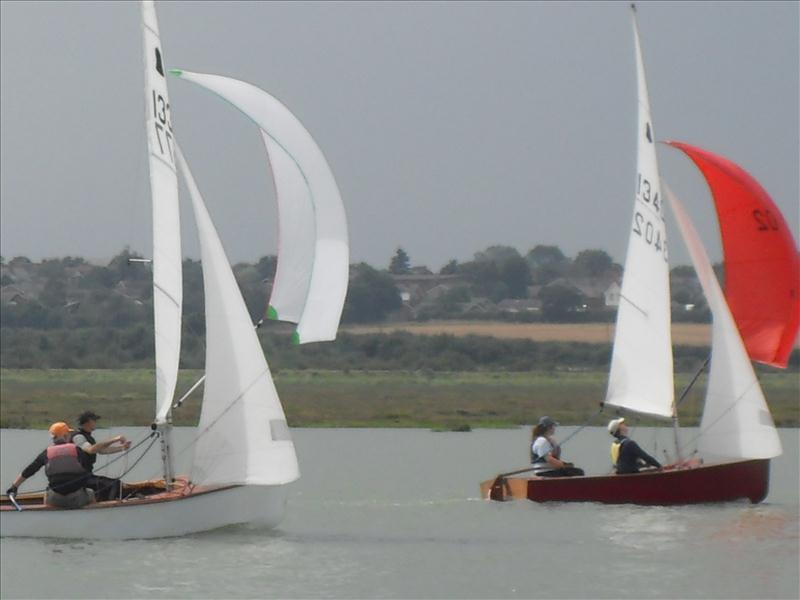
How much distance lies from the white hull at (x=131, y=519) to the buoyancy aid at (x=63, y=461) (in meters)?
0.43

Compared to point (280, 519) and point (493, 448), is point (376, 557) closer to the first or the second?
point (280, 519)

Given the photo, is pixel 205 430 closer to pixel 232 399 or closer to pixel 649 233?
pixel 232 399

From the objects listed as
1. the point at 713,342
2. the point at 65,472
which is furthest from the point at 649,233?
the point at 65,472

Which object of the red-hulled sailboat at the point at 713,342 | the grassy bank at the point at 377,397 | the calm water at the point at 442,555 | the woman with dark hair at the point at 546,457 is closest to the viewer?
the calm water at the point at 442,555

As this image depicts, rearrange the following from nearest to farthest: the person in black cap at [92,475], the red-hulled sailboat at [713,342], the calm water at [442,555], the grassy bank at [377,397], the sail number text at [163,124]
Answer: the calm water at [442,555]
the person in black cap at [92,475]
the sail number text at [163,124]
the red-hulled sailboat at [713,342]
the grassy bank at [377,397]

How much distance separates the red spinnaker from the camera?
29.3m

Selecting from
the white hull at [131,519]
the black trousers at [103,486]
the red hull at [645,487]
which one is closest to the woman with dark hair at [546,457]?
the red hull at [645,487]

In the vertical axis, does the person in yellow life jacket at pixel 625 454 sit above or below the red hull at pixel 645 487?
above

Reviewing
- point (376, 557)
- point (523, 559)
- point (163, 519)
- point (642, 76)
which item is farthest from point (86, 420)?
point (642, 76)

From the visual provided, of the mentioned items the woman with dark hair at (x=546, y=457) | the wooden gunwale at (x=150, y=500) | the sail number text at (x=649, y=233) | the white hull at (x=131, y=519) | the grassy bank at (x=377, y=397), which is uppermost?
the sail number text at (x=649, y=233)

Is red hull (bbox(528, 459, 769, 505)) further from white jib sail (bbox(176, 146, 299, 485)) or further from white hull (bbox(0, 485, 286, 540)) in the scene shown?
white hull (bbox(0, 485, 286, 540))

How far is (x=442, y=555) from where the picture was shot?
76.0 feet

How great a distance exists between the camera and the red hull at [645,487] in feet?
89.1

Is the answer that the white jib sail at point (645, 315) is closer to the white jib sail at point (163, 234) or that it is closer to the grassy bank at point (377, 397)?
the white jib sail at point (163, 234)
